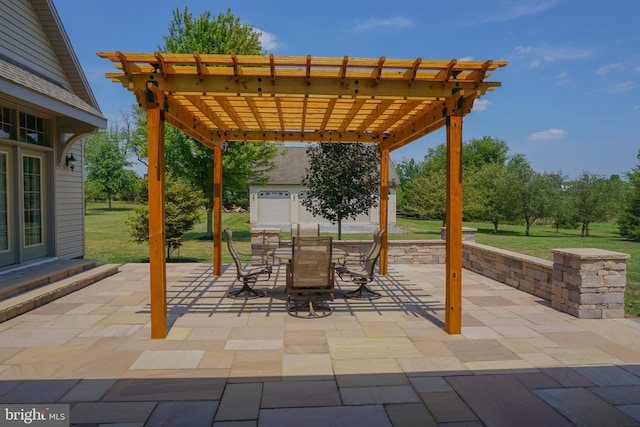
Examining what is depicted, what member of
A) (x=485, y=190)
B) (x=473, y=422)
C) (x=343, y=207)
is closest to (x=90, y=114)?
(x=343, y=207)

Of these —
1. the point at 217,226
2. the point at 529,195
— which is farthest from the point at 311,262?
the point at 529,195

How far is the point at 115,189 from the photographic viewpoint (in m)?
46.2

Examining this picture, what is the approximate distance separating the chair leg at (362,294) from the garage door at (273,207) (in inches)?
763

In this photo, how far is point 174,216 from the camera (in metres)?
11.1

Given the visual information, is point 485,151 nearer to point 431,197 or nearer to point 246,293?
point 431,197

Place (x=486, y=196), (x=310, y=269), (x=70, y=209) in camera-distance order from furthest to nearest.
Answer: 1. (x=486, y=196)
2. (x=70, y=209)
3. (x=310, y=269)

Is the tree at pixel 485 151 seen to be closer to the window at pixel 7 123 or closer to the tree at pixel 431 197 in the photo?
the tree at pixel 431 197

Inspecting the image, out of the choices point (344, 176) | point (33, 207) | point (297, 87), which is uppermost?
point (297, 87)

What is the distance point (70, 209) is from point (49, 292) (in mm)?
4119

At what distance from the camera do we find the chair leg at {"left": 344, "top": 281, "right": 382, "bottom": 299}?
676cm

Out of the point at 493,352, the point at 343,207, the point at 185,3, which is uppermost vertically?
the point at 185,3

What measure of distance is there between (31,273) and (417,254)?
8.44 m

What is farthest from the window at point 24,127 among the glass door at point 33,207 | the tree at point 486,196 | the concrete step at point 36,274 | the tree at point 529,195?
the tree at point 529,195

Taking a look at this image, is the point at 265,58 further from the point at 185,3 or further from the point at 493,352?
the point at 185,3
